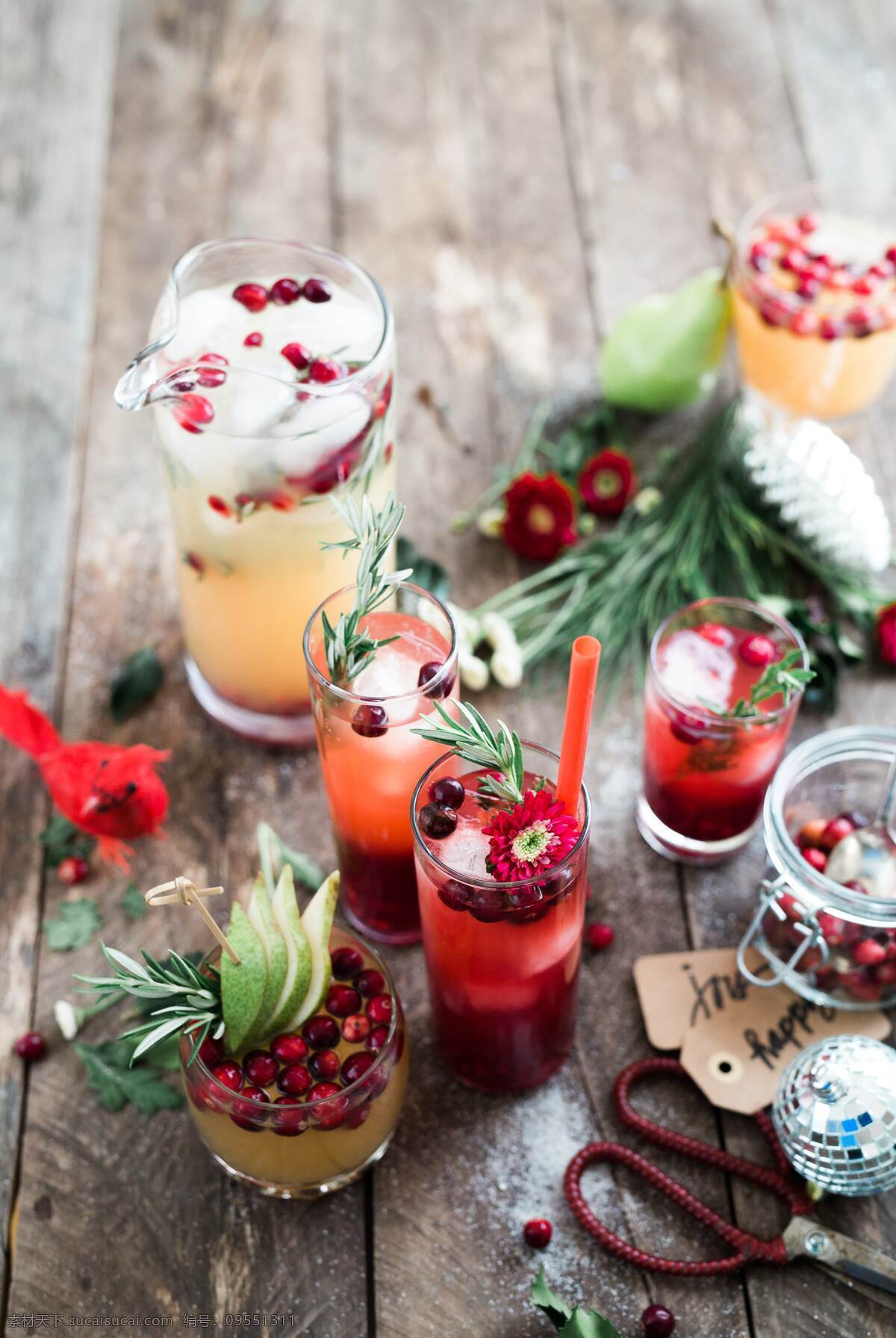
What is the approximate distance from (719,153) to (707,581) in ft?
2.56

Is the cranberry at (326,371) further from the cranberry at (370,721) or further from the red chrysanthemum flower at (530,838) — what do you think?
the red chrysanthemum flower at (530,838)

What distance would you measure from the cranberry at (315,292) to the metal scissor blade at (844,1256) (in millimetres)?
896

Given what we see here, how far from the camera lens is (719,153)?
1920 mm

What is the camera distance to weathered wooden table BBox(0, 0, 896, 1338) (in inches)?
42.2

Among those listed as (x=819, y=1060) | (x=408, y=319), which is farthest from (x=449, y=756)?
(x=408, y=319)

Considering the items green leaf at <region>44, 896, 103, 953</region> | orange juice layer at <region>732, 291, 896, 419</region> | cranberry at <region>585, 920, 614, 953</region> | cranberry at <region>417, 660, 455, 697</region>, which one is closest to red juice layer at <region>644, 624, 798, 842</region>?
cranberry at <region>585, 920, 614, 953</region>

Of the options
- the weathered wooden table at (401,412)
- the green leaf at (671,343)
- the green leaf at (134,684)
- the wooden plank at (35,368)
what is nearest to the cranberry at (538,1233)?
the weathered wooden table at (401,412)

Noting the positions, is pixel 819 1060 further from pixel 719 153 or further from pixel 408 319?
pixel 719 153

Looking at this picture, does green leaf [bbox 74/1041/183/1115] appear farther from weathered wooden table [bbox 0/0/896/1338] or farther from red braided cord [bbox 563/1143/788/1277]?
red braided cord [bbox 563/1143/788/1277]

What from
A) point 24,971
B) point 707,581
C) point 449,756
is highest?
point 449,756

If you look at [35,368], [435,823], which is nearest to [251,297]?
[435,823]

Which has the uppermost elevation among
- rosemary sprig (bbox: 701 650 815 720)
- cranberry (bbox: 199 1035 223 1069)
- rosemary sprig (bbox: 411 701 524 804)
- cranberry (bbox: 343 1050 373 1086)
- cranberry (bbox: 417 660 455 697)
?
rosemary sprig (bbox: 411 701 524 804)

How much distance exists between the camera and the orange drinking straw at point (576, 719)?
90 centimetres

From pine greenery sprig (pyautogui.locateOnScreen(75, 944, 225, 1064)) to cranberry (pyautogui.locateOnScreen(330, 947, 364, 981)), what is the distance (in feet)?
0.32
